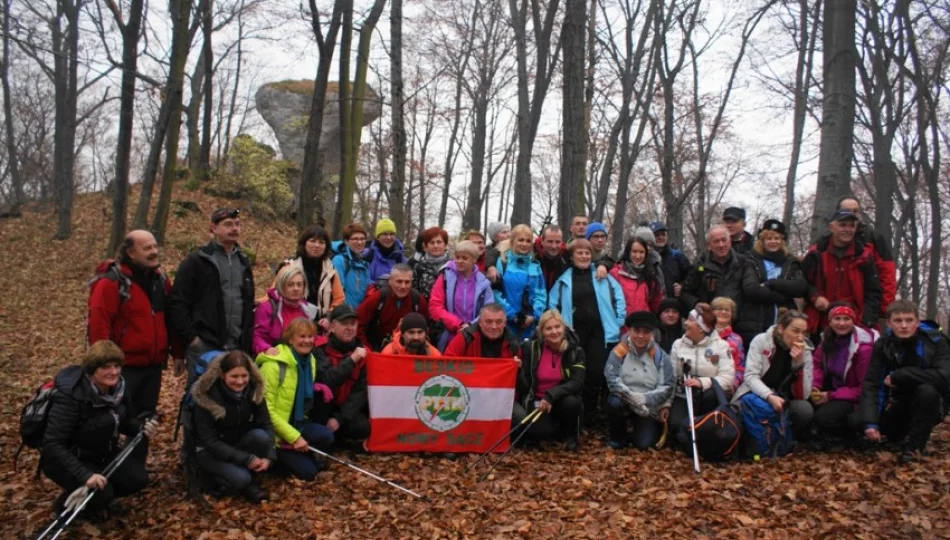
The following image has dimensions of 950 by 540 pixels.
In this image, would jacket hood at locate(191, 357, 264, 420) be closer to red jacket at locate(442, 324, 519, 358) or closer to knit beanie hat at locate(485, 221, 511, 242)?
red jacket at locate(442, 324, 519, 358)

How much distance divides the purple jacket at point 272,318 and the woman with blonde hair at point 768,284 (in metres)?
4.86

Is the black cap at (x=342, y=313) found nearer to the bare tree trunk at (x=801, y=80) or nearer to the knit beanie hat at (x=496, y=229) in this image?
the knit beanie hat at (x=496, y=229)

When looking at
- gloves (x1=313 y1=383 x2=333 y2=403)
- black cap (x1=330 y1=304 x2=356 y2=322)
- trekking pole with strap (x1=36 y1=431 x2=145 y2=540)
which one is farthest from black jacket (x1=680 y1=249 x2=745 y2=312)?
trekking pole with strap (x1=36 y1=431 x2=145 y2=540)

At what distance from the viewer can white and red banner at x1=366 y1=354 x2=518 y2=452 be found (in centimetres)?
660

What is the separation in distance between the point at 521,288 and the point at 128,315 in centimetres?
400

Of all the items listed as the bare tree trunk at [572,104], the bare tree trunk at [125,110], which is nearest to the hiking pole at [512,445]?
the bare tree trunk at [572,104]

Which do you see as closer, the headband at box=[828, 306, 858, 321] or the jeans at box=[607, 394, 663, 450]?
the headband at box=[828, 306, 858, 321]

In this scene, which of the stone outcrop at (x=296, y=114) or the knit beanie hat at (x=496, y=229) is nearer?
the knit beanie hat at (x=496, y=229)

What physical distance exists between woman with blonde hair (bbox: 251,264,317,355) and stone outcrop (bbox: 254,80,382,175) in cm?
1902

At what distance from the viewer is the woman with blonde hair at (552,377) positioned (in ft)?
22.4

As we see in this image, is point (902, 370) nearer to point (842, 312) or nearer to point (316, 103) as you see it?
point (842, 312)

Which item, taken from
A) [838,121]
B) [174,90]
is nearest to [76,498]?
[838,121]

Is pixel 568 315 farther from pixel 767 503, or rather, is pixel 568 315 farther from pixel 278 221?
pixel 278 221

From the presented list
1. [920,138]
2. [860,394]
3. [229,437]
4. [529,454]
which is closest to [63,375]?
[229,437]
